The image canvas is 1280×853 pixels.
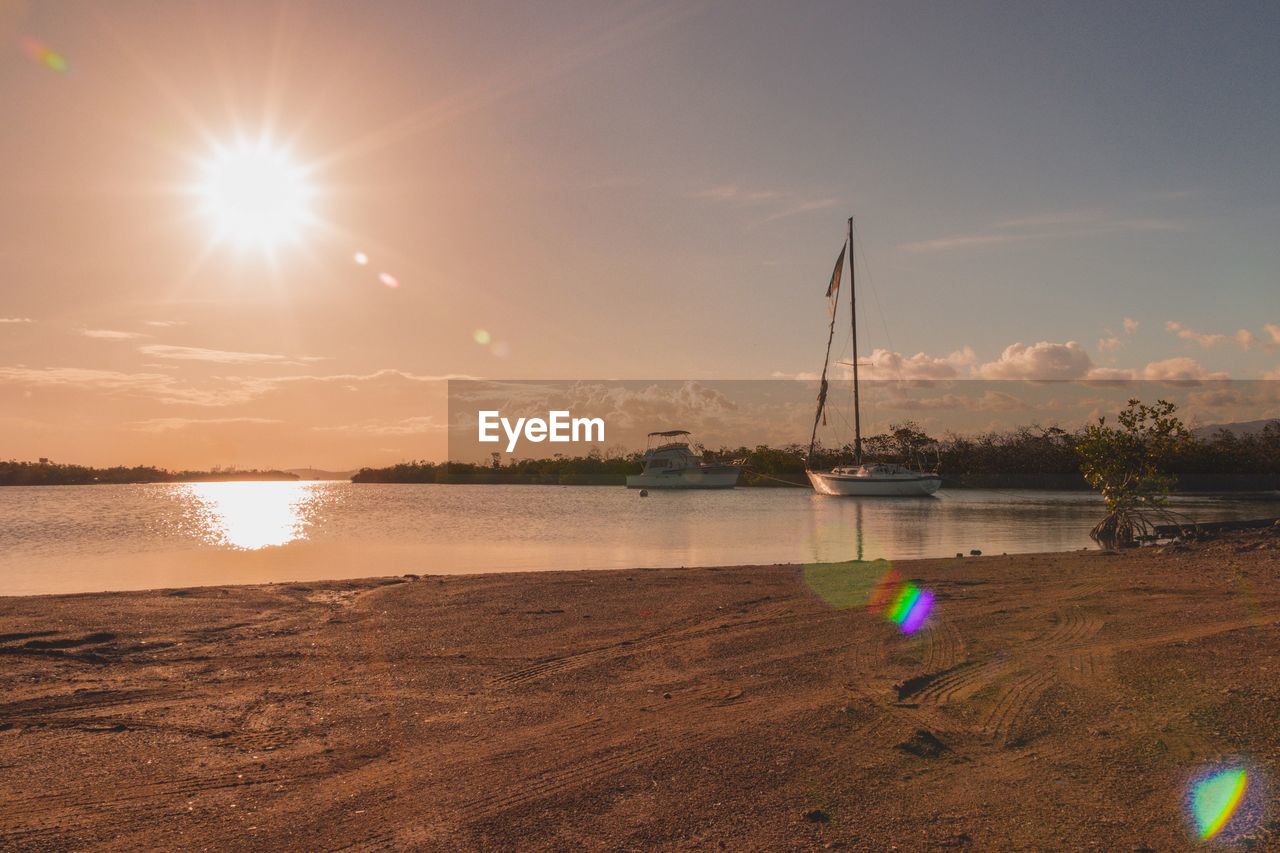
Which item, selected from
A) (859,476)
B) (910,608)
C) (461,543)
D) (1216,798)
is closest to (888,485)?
(859,476)

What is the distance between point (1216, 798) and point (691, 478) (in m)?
96.2

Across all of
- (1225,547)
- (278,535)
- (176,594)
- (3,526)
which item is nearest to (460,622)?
(176,594)

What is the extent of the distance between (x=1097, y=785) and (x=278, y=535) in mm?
38053

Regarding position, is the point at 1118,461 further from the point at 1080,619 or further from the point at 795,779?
the point at 795,779

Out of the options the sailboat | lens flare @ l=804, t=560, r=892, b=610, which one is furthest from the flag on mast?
lens flare @ l=804, t=560, r=892, b=610

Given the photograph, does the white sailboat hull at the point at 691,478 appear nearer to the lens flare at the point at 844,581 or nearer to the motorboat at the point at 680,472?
the motorboat at the point at 680,472

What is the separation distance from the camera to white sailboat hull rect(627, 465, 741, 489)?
100500 millimetres

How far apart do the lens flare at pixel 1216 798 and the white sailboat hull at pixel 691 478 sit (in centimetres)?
9454

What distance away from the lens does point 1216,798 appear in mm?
5074

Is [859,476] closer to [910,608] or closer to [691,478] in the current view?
[691,478]

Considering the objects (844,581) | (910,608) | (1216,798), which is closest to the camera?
(1216,798)

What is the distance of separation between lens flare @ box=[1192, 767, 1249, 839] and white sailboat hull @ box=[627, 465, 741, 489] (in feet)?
310

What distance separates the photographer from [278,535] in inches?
1496

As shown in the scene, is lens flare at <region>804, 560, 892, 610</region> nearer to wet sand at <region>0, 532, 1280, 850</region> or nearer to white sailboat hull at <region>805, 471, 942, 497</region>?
wet sand at <region>0, 532, 1280, 850</region>
